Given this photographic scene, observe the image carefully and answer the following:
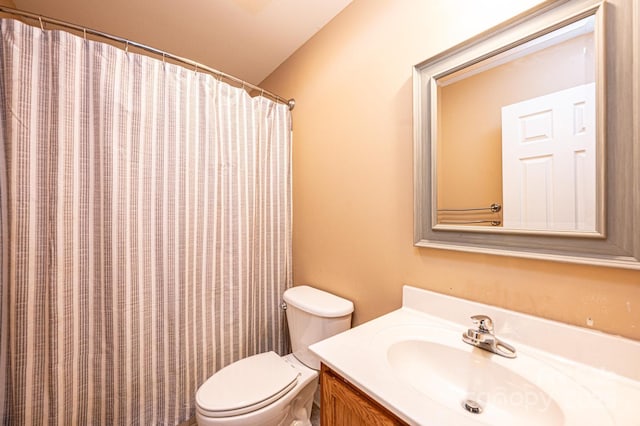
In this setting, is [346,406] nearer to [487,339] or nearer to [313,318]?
[487,339]

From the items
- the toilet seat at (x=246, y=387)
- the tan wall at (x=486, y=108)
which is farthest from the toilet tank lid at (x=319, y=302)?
the tan wall at (x=486, y=108)

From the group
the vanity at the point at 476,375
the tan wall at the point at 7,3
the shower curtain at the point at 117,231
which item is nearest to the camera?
the vanity at the point at 476,375

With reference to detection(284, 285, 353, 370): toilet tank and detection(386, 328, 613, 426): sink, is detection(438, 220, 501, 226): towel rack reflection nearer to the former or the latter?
detection(386, 328, 613, 426): sink

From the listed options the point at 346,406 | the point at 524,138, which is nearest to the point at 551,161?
the point at 524,138

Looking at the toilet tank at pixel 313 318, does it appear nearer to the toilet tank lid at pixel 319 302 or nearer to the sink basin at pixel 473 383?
the toilet tank lid at pixel 319 302

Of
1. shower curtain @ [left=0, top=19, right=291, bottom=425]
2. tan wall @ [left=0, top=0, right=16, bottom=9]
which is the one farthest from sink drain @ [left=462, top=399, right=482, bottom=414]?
tan wall @ [left=0, top=0, right=16, bottom=9]

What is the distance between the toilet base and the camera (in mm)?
977

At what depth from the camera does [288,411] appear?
117 centimetres

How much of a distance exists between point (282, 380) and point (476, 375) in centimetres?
80

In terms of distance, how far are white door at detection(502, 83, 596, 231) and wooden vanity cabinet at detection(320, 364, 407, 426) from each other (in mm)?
674

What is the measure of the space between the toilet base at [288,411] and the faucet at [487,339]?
0.80 meters

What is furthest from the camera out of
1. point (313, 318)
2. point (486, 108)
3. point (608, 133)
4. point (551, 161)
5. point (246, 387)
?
point (313, 318)

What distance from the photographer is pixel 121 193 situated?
1.13 m

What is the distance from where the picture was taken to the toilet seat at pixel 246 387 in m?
0.99
